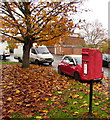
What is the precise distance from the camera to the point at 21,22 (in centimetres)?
939

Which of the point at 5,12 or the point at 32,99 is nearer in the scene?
the point at 32,99

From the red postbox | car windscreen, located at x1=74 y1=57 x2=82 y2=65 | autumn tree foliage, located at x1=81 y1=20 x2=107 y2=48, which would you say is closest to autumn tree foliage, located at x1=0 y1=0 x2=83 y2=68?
car windscreen, located at x1=74 y1=57 x2=82 y2=65

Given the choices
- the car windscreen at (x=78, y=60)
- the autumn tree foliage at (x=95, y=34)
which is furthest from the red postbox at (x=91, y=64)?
the autumn tree foliage at (x=95, y=34)

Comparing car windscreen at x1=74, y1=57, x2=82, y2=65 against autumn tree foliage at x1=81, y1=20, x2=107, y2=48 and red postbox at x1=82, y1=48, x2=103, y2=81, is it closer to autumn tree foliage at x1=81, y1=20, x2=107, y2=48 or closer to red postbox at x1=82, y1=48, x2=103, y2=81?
red postbox at x1=82, y1=48, x2=103, y2=81

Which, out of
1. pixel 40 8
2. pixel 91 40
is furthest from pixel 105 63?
pixel 91 40

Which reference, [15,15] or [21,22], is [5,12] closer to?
[15,15]

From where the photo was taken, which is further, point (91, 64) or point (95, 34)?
point (95, 34)

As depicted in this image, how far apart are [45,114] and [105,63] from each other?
1282 centimetres

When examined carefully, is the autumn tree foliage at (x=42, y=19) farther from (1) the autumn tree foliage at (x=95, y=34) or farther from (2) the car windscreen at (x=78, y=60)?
(1) the autumn tree foliage at (x=95, y=34)

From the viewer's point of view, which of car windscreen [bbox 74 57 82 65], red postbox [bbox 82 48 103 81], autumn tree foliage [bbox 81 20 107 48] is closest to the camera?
red postbox [bbox 82 48 103 81]

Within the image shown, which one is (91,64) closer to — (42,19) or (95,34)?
(42,19)

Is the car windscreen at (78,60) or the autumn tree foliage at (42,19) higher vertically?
the autumn tree foliage at (42,19)

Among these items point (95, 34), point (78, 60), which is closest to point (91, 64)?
point (78, 60)

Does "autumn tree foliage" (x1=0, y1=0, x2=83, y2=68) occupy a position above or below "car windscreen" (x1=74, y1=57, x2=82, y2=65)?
above
